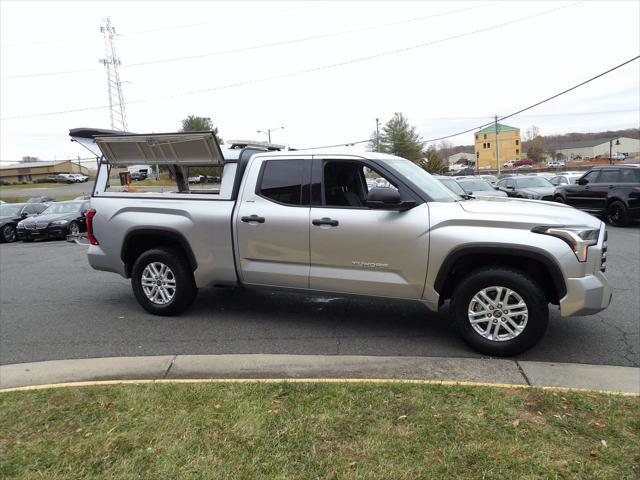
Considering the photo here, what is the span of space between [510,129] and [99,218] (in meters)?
117

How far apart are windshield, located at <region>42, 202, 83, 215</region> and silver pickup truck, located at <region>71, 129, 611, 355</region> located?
1365cm

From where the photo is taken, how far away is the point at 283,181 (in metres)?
5.21

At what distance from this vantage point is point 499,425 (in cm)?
307

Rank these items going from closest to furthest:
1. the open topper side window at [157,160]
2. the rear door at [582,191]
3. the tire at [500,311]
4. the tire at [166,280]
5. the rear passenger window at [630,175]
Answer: the tire at [500,311]
the open topper side window at [157,160]
the tire at [166,280]
the rear passenger window at [630,175]
the rear door at [582,191]

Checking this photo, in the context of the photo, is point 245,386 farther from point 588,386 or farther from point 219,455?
point 588,386

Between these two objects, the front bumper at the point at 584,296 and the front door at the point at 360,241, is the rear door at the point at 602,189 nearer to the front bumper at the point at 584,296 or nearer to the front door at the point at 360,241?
the front bumper at the point at 584,296

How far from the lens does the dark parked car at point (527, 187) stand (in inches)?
718

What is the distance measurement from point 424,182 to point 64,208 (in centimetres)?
1708

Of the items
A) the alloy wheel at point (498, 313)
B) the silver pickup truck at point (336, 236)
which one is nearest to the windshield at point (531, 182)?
the silver pickup truck at point (336, 236)

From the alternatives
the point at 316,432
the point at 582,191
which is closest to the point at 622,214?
the point at 582,191

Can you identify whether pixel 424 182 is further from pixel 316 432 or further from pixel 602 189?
pixel 602 189

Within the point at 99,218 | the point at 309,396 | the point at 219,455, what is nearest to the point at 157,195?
the point at 99,218

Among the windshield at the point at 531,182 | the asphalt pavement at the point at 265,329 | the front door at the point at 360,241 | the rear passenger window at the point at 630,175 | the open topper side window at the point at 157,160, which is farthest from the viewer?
the windshield at the point at 531,182

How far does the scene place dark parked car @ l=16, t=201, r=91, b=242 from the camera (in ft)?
56.2
